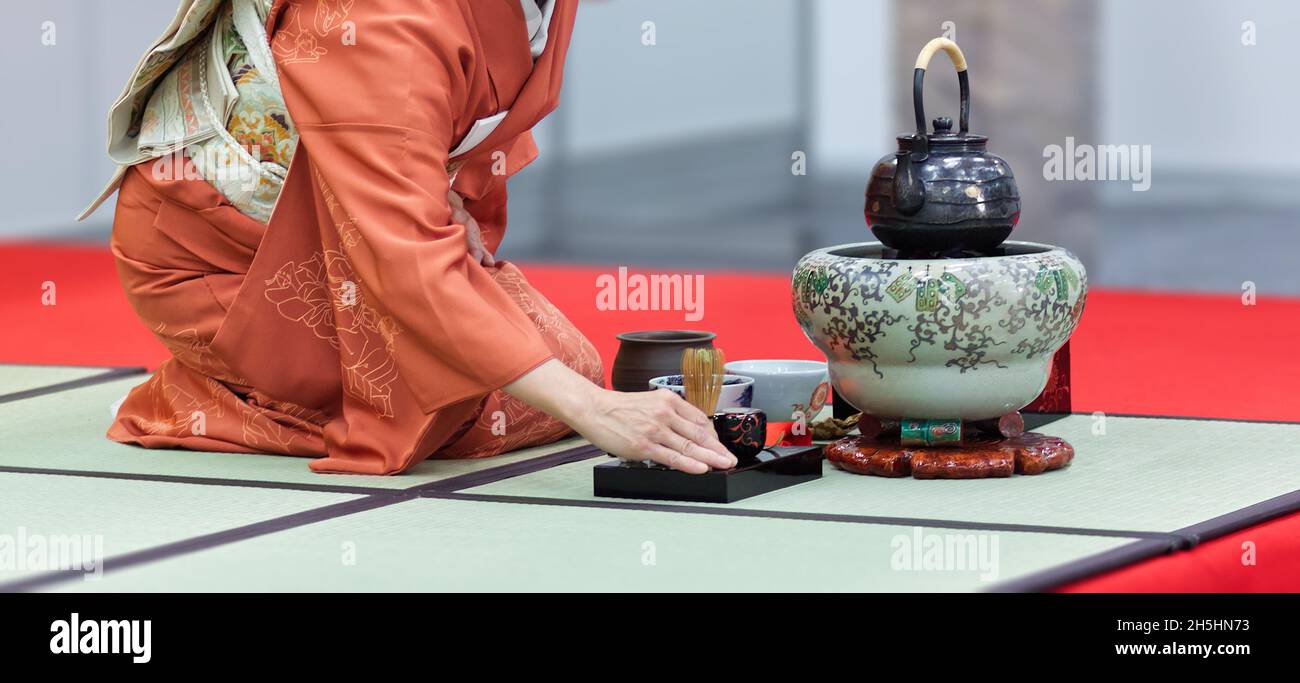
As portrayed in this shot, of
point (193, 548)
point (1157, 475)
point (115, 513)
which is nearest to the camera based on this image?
point (193, 548)

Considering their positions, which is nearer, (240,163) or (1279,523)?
(1279,523)

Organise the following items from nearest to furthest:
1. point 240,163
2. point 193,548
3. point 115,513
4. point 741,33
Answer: point 193,548, point 115,513, point 240,163, point 741,33

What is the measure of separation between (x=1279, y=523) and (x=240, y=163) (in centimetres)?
136

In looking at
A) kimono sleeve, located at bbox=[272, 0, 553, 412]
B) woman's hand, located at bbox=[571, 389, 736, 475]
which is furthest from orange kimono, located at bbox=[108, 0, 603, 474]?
woman's hand, located at bbox=[571, 389, 736, 475]

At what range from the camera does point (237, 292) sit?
2482 millimetres

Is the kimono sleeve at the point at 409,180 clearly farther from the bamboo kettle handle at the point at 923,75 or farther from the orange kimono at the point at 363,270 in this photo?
the bamboo kettle handle at the point at 923,75

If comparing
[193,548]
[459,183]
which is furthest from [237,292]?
[193,548]

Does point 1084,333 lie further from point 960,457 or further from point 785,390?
point 960,457

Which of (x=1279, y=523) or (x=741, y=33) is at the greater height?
(x=741, y=33)

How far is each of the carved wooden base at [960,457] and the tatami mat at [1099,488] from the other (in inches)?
0.6

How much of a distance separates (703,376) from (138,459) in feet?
2.64

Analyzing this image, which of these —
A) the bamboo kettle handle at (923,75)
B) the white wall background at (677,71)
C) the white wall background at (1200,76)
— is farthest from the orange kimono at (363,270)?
the white wall background at (1200,76)

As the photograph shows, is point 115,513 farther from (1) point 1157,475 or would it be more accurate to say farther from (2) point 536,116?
(1) point 1157,475
